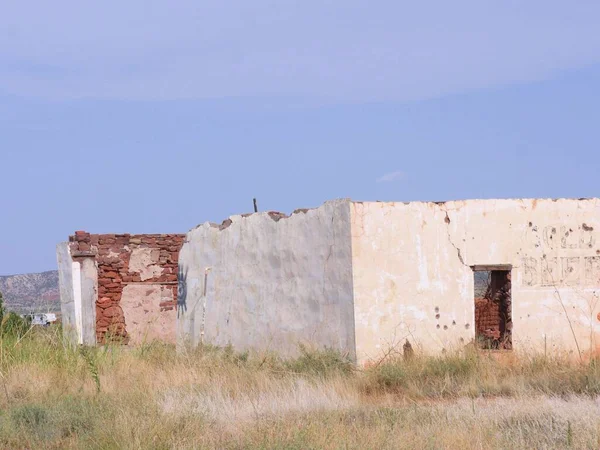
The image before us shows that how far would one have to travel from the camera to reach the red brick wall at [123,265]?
21.3m

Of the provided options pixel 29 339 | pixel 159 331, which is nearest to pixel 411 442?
pixel 29 339

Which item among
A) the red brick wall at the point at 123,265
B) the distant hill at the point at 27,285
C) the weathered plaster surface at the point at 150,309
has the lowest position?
the distant hill at the point at 27,285

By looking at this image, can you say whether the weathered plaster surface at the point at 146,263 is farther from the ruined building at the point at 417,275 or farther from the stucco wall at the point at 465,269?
the stucco wall at the point at 465,269

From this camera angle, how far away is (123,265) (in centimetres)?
2162

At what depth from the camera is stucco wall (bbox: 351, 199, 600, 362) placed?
40.5ft

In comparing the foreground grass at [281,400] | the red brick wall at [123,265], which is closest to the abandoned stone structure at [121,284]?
the red brick wall at [123,265]

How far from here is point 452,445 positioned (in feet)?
23.9

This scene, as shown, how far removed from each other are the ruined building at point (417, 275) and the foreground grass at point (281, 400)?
0.48 meters

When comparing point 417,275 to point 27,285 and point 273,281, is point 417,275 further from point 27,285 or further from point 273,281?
point 27,285

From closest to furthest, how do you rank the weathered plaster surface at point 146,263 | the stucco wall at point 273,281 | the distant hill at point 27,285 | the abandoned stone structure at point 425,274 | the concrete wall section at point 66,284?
the abandoned stone structure at point 425,274 < the stucco wall at point 273,281 < the concrete wall section at point 66,284 < the weathered plaster surface at point 146,263 < the distant hill at point 27,285

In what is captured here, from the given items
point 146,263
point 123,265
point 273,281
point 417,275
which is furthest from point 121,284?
point 417,275

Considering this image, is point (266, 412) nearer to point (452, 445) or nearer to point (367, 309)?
point (452, 445)

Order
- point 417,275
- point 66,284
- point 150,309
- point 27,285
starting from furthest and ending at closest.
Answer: point 27,285 < point 66,284 < point 150,309 < point 417,275

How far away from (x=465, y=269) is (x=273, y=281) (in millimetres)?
2972
